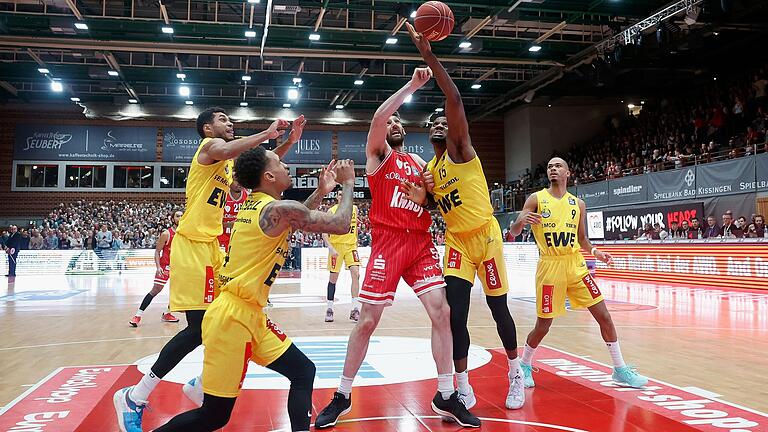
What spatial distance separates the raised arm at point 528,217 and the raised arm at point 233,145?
2126 millimetres

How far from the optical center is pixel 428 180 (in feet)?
13.4

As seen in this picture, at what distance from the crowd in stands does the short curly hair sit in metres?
16.8

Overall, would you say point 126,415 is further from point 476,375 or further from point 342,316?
point 342,316

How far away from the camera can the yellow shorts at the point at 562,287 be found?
4.75 meters

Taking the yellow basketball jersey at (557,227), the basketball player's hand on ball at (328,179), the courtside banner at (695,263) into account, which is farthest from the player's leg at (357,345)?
the courtside banner at (695,263)

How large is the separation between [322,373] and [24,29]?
19.5m

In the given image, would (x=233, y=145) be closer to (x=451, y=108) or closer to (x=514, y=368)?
(x=451, y=108)

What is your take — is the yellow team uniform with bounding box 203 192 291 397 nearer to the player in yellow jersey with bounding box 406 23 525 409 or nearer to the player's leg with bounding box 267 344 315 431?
the player's leg with bounding box 267 344 315 431

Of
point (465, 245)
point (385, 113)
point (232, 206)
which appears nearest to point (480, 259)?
point (465, 245)

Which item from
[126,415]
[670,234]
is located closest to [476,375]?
[126,415]

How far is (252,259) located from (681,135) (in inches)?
896

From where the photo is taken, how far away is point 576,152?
29.4m

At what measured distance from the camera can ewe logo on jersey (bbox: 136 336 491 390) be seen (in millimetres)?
4883

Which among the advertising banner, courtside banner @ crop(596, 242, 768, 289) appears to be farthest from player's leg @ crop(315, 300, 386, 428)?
the advertising banner
